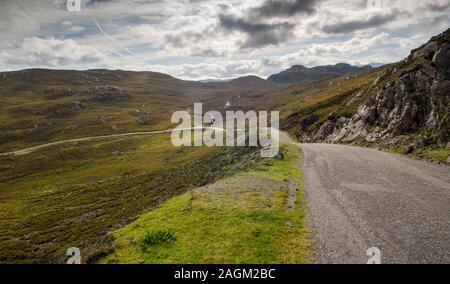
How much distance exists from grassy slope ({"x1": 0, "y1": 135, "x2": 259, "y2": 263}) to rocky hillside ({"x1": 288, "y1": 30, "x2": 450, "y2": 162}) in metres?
23.0

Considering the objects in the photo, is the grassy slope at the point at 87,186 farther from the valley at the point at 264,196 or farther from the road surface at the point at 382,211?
the road surface at the point at 382,211

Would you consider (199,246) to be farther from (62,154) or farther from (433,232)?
(62,154)

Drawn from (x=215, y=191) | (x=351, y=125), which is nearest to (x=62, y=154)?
(x=351, y=125)

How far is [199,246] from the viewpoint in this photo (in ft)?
61.8

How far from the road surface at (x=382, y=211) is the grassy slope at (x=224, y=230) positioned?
1557mm

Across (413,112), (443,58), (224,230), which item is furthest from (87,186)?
(443,58)

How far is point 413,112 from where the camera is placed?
182ft

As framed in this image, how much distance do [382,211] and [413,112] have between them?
39.0m

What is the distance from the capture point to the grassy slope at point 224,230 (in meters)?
17.5

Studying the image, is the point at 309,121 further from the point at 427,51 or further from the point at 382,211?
the point at 382,211

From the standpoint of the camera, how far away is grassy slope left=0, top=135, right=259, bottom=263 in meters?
48.6
